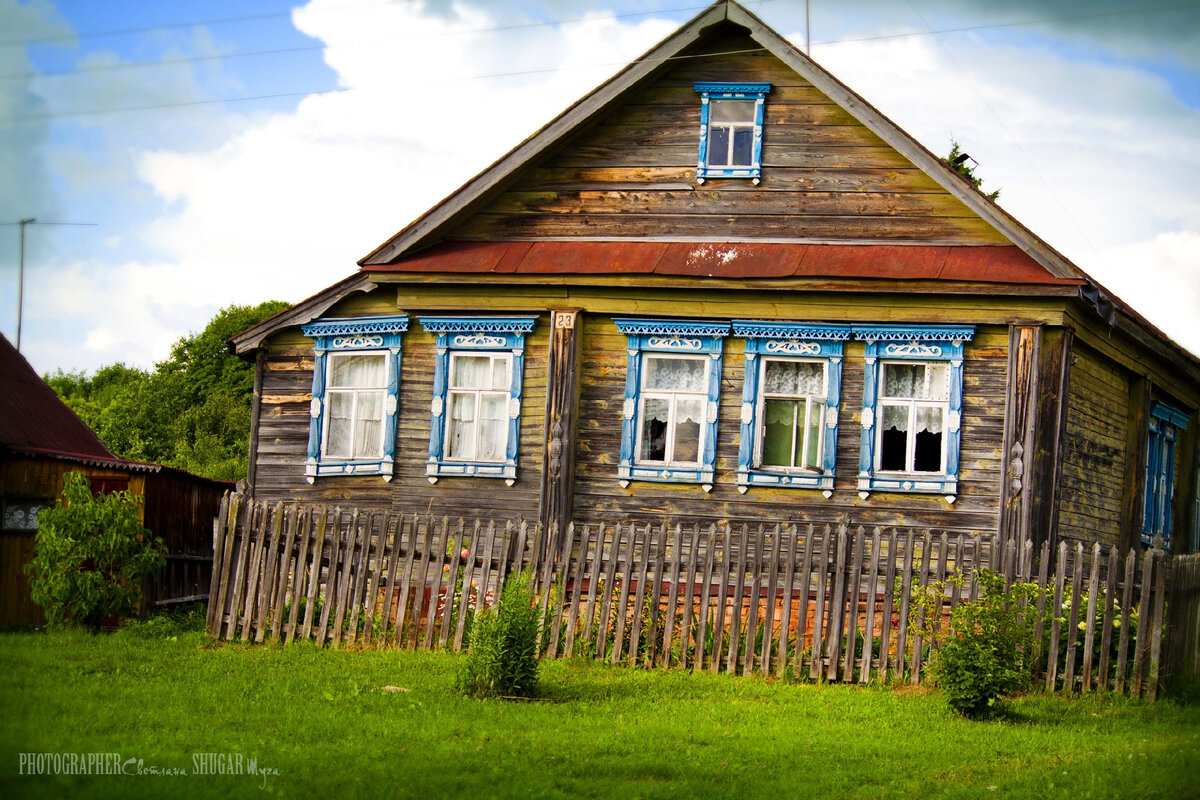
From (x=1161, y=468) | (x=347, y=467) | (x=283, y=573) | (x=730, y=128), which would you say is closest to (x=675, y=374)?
(x=730, y=128)

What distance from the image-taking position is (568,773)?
888 cm

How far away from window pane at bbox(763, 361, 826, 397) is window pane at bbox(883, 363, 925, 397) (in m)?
0.79

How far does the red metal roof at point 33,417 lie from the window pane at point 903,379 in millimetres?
10925

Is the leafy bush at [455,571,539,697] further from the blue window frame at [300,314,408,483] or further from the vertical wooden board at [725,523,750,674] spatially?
the blue window frame at [300,314,408,483]

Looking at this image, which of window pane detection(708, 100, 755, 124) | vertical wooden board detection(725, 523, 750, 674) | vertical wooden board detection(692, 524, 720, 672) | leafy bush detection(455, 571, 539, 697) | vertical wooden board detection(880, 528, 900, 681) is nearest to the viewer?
leafy bush detection(455, 571, 539, 697)

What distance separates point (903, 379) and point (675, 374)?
289 centimetres

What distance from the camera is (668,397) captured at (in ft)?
57.4

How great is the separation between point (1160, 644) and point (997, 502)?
4.05 m

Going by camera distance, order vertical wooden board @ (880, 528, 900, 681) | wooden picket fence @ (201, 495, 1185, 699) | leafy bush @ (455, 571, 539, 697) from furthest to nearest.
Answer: vertical wooden board @ (880, 528, 900, 681)
wooden picket fence @ (201, 495, 1185, 699)
leafy bush @ (455, 571, 539, 697)

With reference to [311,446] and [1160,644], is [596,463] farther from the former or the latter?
[1160,644]

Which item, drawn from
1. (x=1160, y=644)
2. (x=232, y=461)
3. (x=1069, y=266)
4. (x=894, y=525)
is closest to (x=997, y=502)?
(x=894, y=525)

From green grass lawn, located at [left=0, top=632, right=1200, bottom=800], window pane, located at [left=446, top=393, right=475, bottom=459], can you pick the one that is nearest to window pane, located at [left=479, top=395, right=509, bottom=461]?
window pane, located at [left=446, top=393, right=475, bottom=459]

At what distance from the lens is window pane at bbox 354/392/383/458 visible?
61.8 ft

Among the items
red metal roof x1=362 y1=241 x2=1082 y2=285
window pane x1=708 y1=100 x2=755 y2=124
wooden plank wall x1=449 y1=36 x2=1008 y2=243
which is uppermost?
window pane x1=708 y1=100 x2=755 y2=124
